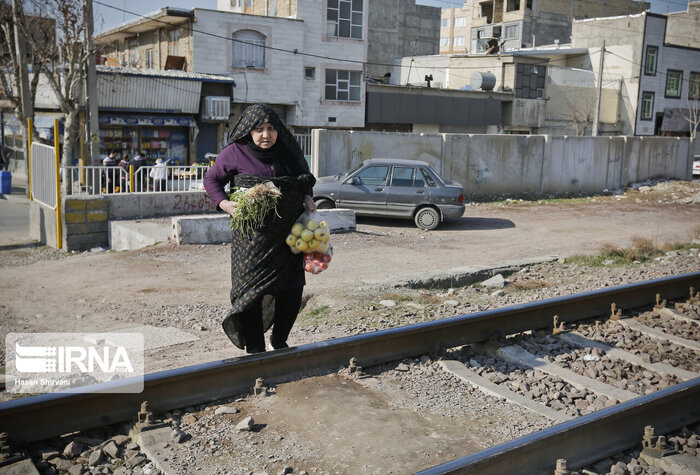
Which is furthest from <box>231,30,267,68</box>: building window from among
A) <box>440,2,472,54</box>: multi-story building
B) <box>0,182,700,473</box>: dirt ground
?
<box>440,2,472,54</box>: multi-story building

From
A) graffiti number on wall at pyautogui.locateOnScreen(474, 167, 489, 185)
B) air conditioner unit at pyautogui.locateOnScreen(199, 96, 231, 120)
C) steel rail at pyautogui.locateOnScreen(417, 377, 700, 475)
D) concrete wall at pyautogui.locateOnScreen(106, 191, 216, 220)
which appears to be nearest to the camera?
steel rail at pyautogui.locateOnScreen(417, 377, 700, 475)

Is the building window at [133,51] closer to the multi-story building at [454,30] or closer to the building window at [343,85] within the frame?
the building window at [343,85]

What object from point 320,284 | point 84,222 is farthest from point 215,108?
point 320,284

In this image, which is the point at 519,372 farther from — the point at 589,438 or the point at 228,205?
the point at 228,205

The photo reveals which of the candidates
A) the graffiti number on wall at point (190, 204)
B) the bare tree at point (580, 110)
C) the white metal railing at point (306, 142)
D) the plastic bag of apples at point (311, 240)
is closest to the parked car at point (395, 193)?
the graffiti number on wall at point (190, 204)

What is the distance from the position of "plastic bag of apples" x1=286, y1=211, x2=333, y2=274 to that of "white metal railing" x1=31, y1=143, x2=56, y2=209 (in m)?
10.8

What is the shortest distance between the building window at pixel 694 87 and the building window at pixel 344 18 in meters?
29.1

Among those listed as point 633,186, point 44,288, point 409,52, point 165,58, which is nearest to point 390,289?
point 44,288

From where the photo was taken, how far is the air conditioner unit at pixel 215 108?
31766mm

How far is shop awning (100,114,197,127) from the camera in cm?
2916

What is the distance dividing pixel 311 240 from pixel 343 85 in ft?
115

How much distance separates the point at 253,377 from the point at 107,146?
27384 mm

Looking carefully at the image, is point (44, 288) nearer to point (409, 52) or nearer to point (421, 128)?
point (421, 128)

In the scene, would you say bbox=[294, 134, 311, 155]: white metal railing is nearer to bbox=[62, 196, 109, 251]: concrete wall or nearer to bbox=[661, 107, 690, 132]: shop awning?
bbox=[62, 196, 109, 251]: concrete wall
